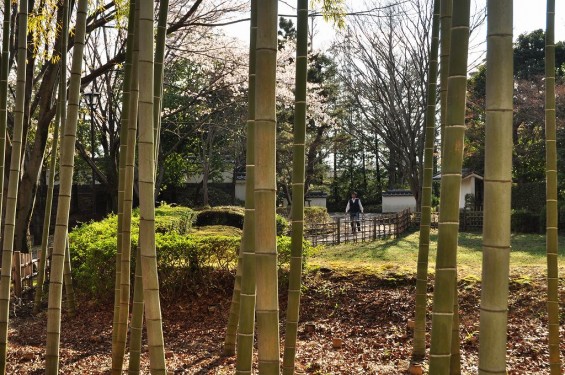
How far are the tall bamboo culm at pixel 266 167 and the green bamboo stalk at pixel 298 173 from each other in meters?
0.86

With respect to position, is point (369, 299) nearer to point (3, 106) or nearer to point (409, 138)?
point (3, 106)

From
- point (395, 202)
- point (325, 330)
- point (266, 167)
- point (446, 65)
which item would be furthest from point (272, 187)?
point (395, 202)

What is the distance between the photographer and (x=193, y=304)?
6691mm

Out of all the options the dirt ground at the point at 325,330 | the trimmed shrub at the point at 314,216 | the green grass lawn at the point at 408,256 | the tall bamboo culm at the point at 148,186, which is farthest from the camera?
the trimmed shrub at the point at 314,216

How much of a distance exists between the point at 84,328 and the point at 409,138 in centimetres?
1178

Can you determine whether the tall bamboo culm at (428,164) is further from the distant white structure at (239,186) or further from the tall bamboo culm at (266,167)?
the distant white structure at (239,186)

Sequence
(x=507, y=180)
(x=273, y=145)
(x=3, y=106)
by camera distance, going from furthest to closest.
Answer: (x=3, y=106) → (x=273, y=145) → (x=507, y=180)

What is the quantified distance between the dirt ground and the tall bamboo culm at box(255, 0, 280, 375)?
8.39ft

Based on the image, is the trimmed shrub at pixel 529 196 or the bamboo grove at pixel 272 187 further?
the trimmed shrub at pixel 529 196

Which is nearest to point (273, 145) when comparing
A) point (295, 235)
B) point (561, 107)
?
point (295, 235)

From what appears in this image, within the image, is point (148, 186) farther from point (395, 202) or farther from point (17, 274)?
point (395, 202)

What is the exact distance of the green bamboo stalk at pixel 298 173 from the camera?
2484 mm

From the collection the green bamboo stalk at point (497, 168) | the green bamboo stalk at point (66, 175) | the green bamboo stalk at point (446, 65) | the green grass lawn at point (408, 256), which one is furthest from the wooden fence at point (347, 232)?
the green bamboo stalk at point (497, 168)

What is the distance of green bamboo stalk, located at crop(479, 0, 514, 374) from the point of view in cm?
138
